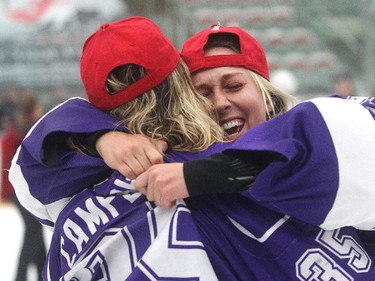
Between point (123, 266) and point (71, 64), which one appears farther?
point (71, 64)

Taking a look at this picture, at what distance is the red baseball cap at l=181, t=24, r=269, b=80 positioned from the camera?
113 centimetres

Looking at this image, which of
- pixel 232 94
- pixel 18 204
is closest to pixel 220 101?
pixel 232 94

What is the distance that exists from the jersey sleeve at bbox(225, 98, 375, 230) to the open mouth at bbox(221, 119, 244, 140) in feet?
0.96

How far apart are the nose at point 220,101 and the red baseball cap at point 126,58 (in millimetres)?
127

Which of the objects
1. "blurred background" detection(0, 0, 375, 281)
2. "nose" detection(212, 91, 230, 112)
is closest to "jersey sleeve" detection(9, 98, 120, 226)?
"nose" detection(212, 91, 230, 112)

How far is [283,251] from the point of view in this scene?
885 mm

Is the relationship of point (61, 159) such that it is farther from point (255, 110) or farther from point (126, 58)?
point (255, 110)

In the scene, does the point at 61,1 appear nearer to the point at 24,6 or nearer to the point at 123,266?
the point at 24,6

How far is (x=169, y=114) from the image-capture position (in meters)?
0.97

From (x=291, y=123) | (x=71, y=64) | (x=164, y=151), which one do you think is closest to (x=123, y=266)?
(x=164, y=151)

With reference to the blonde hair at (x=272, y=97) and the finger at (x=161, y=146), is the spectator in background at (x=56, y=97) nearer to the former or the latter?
the blonde hair at (x=272, y=97)

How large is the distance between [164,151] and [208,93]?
229 mm

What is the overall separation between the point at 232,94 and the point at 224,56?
0.06 meters

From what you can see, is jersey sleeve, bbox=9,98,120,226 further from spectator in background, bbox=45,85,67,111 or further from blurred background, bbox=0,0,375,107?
blurred background, bbox=0,0,375,107
